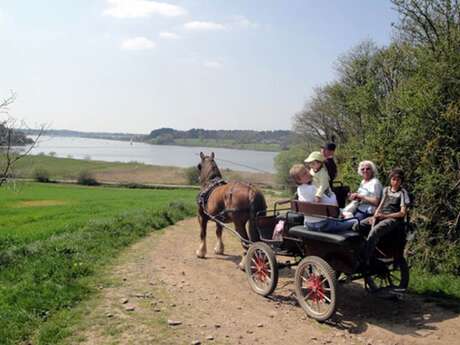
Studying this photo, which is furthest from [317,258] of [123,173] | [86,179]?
[123,173]

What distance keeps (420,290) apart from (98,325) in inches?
177

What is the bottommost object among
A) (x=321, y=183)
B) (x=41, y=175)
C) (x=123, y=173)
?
(x=41, y=175)

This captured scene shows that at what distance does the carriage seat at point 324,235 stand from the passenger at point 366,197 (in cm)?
64

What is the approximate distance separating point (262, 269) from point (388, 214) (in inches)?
79.8

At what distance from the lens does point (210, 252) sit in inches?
400

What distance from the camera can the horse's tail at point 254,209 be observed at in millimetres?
7742

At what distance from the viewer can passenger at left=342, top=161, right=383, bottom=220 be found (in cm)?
620

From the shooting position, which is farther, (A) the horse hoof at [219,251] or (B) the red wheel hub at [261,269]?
(A) the horse hoof at [219,251]

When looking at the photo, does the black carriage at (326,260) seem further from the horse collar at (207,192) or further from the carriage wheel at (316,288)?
the horse collar at (207,192)

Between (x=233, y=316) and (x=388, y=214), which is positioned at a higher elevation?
(x=388, y=214)

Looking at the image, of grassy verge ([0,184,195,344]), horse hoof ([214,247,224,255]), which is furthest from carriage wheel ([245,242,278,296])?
horse hoof ([214,247,224,255])

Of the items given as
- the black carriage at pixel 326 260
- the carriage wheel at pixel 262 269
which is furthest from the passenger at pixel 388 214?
the carriage wheel at pixel 262 269

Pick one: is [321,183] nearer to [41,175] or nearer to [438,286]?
[438,286]

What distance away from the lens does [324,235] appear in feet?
18.5
